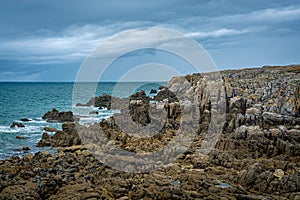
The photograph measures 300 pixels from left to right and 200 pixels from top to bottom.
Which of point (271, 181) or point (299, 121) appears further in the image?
point (299, 121)

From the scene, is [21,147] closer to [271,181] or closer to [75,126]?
[75,126]

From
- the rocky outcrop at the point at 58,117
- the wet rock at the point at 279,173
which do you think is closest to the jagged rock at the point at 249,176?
the wet rock at the point at 279,173

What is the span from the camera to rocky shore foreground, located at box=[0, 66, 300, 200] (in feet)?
53.7

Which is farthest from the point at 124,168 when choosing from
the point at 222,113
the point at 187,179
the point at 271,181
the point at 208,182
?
the point at 222,113

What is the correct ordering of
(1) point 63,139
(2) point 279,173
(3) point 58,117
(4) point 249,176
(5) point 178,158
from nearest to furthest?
1. (4) point 249,176
2. (2) point 279,173
3. (5) point 178,158
4. (1) point 63,139
5. (3) point 58,117

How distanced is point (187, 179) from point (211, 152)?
19.4ft

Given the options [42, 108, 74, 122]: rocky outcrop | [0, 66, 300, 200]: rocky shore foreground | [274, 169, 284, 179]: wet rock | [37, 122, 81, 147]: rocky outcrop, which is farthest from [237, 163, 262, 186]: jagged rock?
[42, 108, 74, 122]: rocky outcrop

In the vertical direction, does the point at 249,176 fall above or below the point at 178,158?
above

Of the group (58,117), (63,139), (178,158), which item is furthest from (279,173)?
(58,117)

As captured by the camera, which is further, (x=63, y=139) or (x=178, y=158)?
(x=63, y=139)

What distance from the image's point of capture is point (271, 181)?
1762 cm

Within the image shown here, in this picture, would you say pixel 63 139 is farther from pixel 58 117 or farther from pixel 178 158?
pixel 58 117

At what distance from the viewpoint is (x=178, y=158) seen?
77.2 feet

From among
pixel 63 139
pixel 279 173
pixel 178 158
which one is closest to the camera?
pixel 279 173
